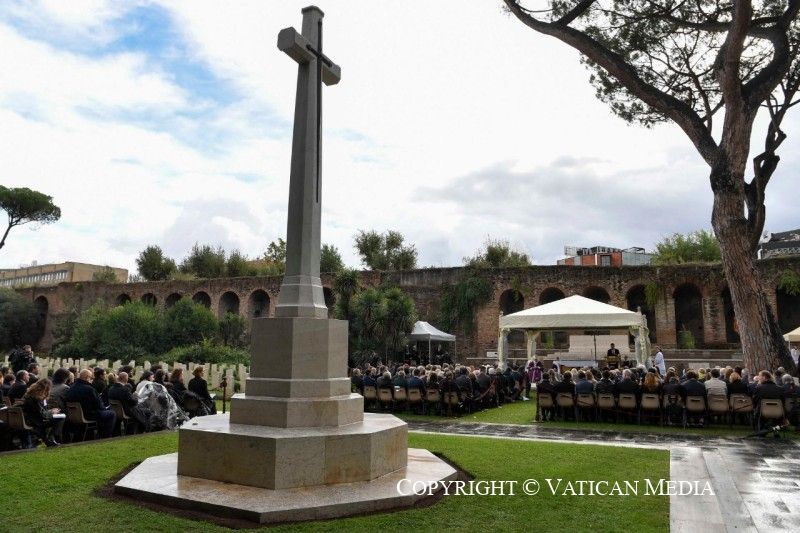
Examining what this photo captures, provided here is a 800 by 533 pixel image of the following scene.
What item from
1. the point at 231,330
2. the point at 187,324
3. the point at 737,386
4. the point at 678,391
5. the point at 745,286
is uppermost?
the point at 745,286

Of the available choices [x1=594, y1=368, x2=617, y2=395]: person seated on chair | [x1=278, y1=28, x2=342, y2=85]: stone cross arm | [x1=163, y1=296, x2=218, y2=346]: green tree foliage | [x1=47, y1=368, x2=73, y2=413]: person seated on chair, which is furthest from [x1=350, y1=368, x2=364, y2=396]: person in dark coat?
[x1=163, y1=296, x2=218, y2=346]: green tree foliage

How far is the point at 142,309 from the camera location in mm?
27984

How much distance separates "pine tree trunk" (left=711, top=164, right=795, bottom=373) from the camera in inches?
508

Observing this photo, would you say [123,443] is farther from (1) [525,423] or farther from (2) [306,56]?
(1) [525,423]

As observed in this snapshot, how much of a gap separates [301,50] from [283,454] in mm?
4634

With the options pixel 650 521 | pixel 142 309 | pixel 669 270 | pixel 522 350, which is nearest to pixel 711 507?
pixel 650 521

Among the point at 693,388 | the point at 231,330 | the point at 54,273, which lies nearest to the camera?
the point at 693,388

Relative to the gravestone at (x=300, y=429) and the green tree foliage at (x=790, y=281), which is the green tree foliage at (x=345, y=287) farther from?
the green tree foliage at (x=790, y=281)

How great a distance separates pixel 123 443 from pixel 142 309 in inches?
855

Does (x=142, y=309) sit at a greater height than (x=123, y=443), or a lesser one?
greater

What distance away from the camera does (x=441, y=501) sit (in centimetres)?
526

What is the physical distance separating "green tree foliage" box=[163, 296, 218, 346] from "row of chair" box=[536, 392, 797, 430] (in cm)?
1994

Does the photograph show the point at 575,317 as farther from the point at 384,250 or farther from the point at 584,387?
the point at 384,250

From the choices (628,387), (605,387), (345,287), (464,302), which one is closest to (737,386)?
(628,387)
